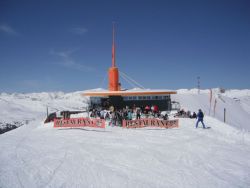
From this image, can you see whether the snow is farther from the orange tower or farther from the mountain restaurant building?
the orange tower

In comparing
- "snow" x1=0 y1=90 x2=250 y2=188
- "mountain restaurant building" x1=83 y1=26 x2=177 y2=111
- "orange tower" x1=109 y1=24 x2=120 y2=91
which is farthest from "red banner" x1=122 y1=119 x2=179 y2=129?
"orange tower" x1=109 y1=24 x2=120 y2=91

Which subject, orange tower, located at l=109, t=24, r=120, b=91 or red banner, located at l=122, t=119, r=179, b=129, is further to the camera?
orange tower, located at l=109, t=24, r=120, b=91

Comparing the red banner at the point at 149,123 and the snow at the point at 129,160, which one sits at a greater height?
the red banner at the point at 149,123

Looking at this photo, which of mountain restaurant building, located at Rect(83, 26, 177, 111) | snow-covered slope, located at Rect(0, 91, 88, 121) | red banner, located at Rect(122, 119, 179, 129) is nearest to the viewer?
red banner, located at Rect(122, 119, 179, 129)

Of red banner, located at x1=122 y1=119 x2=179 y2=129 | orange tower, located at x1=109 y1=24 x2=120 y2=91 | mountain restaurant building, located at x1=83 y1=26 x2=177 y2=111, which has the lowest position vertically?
red banner, located at x1=122 y1=119 x2=179 y2=129

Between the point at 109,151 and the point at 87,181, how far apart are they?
435 cm

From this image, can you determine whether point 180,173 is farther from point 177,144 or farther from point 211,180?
point 177,144

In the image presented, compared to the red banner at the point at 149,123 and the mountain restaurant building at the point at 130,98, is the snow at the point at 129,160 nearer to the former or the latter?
the red banner at the point at 149,123

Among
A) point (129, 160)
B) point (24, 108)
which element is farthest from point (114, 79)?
point (24, 108)

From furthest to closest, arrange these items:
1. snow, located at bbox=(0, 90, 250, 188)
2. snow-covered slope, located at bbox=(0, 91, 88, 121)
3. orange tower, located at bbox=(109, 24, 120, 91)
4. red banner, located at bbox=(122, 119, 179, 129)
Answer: snow-covered slope, located at bbox=(0, 91, 88, 121), orange tower, located at bbox=(109, 24, 120, 91), red banner, located at bbox=(122, 119, 179, 129), snow, located at bbox=(0, 90, 250, 188)

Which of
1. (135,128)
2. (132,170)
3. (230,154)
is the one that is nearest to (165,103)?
(135,128)

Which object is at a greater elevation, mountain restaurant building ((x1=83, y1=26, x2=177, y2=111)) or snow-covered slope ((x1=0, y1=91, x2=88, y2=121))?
mountain restaurant building ((x1=83, y1=26, x2=177, y2=111))

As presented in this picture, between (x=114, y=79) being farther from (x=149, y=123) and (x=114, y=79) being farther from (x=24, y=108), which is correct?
(x=24, y=108)

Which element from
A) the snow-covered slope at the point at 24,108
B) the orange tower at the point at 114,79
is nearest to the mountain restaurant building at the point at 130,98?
the orange tower at the point at 114,79
